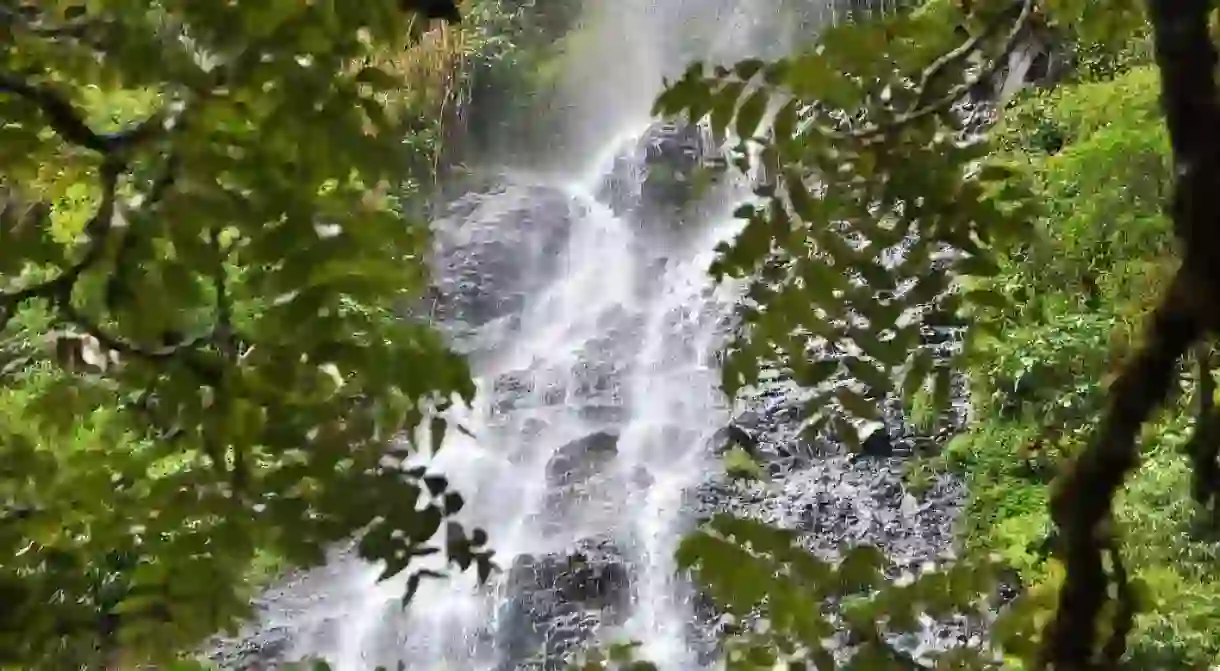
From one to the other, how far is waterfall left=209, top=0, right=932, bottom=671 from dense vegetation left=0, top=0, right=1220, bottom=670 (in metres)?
3.18

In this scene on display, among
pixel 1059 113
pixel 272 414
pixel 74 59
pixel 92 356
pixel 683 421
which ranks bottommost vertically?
pixel 272 414

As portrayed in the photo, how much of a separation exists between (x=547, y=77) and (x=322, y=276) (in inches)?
372

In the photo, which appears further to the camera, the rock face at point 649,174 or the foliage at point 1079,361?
the rock face at point 649,174

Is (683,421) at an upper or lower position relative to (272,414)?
upper

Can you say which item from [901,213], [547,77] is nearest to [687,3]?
[547,77]

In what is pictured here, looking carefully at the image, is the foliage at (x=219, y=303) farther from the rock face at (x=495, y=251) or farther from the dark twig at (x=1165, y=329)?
the rock face at (x=495, y=251)

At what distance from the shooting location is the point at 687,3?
1055 cm

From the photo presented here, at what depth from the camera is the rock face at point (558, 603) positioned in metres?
5.27

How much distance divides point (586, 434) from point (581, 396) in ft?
1.25

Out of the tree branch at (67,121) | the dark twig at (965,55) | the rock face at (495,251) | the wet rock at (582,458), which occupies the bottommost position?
the tree branch at (67,121)

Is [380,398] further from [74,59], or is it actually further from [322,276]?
[74,59]

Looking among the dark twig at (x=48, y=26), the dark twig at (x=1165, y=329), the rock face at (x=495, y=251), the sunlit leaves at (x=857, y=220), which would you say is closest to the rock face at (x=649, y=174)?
the rock face at (x=495, y=251)

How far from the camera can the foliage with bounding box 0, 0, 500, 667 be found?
2.82 feet

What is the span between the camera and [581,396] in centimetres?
706
